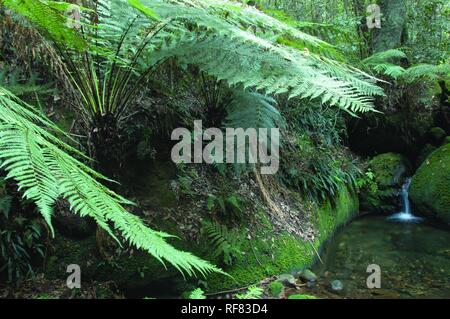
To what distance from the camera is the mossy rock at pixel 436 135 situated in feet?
19.1

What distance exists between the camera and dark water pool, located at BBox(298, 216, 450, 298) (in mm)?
3082

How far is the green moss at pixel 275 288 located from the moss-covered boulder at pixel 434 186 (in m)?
2.88

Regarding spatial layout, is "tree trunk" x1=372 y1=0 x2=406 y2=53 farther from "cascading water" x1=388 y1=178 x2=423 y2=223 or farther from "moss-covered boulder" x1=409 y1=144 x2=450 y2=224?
"cascading water" x1=388 y1=178 x2=423 y2=223

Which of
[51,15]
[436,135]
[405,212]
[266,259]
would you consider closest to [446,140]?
[436,135]

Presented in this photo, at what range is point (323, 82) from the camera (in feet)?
7.41

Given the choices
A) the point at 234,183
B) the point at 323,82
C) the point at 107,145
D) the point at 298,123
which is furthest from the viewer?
the point at 298,123

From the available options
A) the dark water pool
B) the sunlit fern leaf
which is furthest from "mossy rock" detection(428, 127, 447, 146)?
the sunlit fern leaf

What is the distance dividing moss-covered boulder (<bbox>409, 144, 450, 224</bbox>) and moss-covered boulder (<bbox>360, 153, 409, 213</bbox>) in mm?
261

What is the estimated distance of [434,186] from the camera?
16.6 feet

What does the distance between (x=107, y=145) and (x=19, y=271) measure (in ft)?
3.13

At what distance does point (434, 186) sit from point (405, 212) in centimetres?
56

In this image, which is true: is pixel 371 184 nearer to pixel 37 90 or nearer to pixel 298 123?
pixel 298 123
